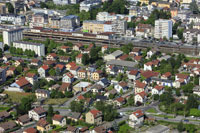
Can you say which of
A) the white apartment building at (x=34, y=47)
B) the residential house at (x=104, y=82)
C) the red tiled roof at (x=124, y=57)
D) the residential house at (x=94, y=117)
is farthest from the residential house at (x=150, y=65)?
the white apartment building at (x=34, y=47)

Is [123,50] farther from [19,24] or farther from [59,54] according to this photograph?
[19,24]

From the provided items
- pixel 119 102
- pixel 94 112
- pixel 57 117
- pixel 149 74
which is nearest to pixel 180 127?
pixel 94 112

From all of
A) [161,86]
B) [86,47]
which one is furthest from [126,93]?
[86,47]

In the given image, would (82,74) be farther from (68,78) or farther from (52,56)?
(52,56)

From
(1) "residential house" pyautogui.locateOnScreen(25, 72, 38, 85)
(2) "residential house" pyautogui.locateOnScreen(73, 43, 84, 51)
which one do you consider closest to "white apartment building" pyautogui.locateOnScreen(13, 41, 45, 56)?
(2) "residential house" pyautogui.locateOnScreen(73, 43, 84, 51)

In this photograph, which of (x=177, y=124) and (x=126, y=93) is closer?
(x=177, y=124)

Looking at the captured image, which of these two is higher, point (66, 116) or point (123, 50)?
point (123, 50)

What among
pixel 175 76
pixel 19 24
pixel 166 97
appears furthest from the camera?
pixel 19 24
